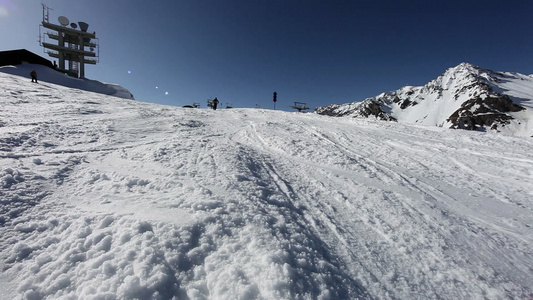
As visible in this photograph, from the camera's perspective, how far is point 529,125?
114 metres

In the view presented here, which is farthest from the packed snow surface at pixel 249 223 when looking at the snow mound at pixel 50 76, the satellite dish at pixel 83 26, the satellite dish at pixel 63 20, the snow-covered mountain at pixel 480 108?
the snow-covered mountain at pixel 480 108

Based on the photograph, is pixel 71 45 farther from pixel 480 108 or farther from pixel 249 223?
pixel 480 108

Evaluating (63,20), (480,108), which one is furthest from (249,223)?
(480,108)

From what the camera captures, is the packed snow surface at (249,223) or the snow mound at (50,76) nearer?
the packed snow surface at (249,223)

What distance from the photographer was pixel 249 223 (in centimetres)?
338

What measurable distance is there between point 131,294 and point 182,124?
9428 millimetres

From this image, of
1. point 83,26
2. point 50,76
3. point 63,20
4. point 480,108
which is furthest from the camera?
point 480,108

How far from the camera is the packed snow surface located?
246cm

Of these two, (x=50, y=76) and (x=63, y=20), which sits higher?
(x=63, y=20)

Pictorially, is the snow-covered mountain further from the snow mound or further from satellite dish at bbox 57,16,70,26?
satellite dish at bbox 57,16,70,26

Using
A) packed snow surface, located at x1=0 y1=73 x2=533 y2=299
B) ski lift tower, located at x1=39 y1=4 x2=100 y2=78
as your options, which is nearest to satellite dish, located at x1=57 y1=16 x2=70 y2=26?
ski lift tower, located at x1=39 y1=4 x2=100 y2=78

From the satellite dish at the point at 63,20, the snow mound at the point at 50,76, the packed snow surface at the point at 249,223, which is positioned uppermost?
the satellite dish at the point at 63,20

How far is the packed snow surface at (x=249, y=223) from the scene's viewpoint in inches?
97.0

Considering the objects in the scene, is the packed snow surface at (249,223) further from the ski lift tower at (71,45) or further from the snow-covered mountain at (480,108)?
the snow-covered mountain at (480,108)
